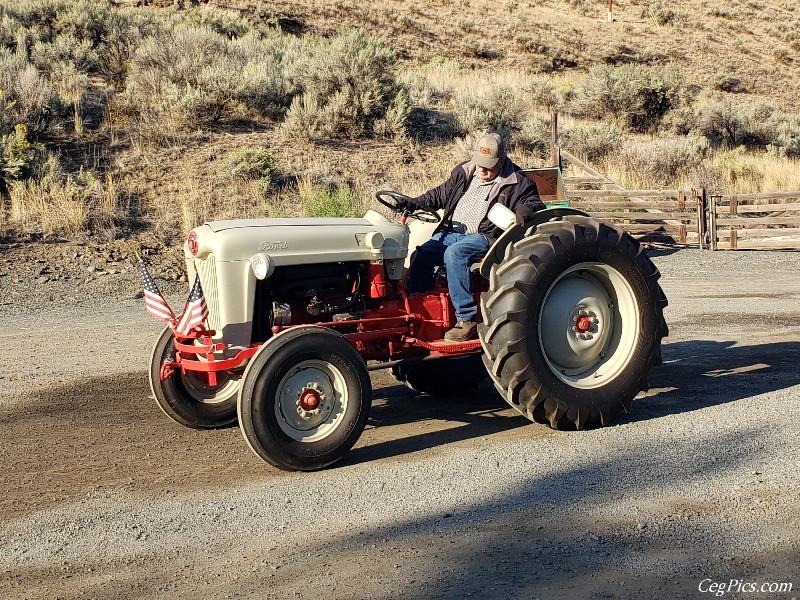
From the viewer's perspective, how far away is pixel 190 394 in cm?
688

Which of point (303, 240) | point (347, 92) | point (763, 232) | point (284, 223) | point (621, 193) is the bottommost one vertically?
point (763, 232)

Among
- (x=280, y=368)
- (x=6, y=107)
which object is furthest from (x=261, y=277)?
(x=6, y=107)

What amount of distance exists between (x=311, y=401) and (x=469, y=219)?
6.64 feet

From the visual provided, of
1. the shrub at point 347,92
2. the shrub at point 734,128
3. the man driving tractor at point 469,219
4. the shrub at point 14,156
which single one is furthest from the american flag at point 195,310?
the shrub at point 734,128

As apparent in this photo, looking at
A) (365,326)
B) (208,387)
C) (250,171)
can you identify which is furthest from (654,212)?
(208,387)

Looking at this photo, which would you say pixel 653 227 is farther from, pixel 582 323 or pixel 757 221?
pixel 582 323

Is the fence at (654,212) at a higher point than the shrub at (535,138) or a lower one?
lower

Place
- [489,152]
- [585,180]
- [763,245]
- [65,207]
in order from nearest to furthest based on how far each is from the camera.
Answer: [489,152] → [65,207] → [763,245] → [585,180]

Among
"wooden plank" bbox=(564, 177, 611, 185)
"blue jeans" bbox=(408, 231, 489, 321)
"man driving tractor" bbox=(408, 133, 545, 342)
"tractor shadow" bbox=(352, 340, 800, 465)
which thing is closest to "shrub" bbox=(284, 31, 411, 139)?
"wooden plank" bbox=(564, 177, 611, 185)

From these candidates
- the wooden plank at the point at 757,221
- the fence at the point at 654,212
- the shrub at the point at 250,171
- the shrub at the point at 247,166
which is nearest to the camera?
the shrub at the point at 250,171

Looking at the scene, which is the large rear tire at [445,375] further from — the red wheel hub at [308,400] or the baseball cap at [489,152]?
the red wheel hub at [308,400]

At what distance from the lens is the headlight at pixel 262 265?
5.90 metres

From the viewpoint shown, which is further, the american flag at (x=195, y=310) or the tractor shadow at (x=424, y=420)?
the tractor shadow at (x=424, y=420)

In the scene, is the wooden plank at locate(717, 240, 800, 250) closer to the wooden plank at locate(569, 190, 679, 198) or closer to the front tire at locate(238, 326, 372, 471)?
the wooden plank at locate(569, 190, 679, 198)
